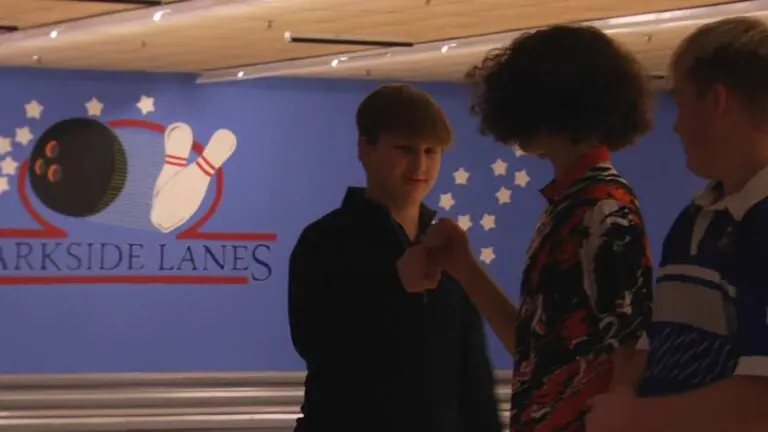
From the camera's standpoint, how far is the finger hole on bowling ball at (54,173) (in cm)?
860

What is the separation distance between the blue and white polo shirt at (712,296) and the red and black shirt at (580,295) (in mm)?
96

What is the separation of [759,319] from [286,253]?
770cm

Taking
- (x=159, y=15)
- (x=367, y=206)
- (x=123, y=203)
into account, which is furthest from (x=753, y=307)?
(x=123, y=203)

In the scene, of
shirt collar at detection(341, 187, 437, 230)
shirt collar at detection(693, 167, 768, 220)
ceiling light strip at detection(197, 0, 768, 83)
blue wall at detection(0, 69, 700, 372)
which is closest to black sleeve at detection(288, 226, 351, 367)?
shirt collar at detection(341, 187, 437, 230)

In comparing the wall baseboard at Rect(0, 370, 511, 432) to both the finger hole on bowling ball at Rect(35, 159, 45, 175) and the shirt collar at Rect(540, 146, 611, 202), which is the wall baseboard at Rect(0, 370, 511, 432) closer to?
the finger hole on bowling ball at Rect(35, 159, 45, 175)

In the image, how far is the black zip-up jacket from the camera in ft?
8.23

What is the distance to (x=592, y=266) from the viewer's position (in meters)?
1.71

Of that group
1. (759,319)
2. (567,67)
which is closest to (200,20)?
(567,67)

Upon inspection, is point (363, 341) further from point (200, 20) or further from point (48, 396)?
point (48, 396)

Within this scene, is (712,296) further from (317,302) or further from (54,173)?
(54,173)

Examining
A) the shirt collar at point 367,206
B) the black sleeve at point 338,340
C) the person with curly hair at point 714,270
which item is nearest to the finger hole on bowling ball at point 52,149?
the shirt collar at point 367,206

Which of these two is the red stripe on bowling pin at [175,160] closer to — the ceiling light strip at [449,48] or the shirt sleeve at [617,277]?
the ceiling light strip at [449,48]

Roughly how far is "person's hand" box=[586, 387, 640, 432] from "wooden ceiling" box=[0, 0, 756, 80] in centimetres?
454

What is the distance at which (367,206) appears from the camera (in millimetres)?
2623
